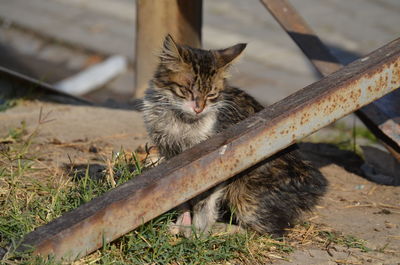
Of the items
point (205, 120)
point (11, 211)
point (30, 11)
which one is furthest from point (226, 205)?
point (30, 11)

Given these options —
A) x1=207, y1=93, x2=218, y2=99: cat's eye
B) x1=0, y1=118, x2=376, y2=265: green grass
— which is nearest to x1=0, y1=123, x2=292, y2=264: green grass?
x1=0, y1=118, x2=376, y2=265: green grass

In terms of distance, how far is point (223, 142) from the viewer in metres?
3.99

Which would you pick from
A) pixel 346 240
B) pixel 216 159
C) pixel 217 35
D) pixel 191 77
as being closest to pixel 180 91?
pixel 191 77

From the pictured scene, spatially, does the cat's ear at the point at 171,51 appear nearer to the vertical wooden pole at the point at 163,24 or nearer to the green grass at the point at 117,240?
the green grass at the point at 117,240

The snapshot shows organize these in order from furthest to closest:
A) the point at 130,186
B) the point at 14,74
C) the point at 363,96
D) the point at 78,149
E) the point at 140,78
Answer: the point at 140,78
the point at 14,74
the point at 78,149
the point at 363,96
the point at 130,186

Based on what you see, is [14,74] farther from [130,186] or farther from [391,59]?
[391,59]

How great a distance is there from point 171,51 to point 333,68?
5.75 feet

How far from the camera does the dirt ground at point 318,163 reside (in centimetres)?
440

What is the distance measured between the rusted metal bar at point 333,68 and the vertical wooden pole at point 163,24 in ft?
3.57

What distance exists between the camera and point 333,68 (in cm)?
583

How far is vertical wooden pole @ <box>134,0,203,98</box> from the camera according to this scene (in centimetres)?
688

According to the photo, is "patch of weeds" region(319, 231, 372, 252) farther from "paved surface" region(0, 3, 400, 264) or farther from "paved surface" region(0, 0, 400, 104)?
"paved surface" region(0, 0, 400, 104)

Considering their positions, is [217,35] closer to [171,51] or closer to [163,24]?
[163,24]

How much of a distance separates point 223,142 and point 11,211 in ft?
Answer: 4.26
